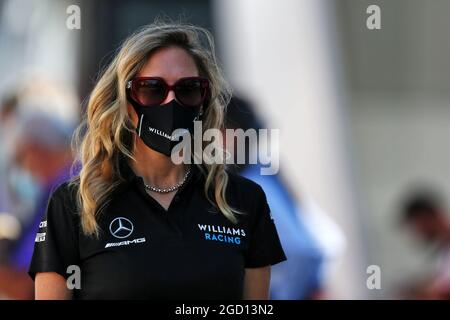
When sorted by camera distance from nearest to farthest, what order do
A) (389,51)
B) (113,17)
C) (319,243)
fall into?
(319,243) < (113,17) < (389,51)

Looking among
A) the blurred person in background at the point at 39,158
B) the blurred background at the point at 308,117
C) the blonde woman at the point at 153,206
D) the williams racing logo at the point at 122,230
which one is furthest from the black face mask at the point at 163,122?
the blurred person in background at the point at 39,158

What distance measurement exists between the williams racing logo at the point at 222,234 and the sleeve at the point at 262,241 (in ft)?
0.15

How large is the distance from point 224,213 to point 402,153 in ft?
7.82

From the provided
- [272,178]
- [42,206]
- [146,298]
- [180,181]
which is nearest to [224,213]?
[180,181]

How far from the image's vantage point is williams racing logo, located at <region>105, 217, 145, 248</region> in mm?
1841

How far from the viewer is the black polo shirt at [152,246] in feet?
5.96

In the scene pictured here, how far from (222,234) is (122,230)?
22 centimetres

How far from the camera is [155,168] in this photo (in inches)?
78.6

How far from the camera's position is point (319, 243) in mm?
3314

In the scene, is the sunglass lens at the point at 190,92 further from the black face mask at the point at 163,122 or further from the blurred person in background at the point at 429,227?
the blurred person in background at the point at 429,227

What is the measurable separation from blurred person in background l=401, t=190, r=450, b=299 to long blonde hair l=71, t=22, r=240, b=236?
6.57 ft

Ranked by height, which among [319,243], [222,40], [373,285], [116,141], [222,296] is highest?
[222,40]

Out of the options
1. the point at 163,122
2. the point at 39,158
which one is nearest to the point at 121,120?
the point at 163,122

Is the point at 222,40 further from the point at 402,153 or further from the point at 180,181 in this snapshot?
the point at 180,181
